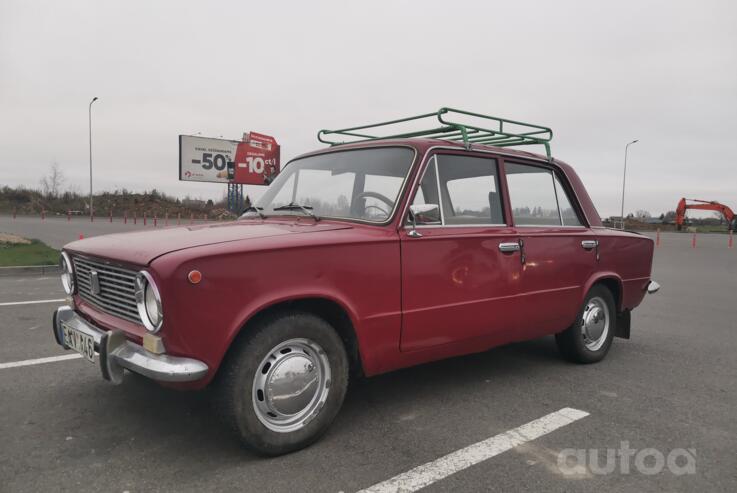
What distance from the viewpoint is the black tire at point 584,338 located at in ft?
14.8

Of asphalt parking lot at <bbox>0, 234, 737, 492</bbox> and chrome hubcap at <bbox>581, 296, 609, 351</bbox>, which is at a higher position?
chrome hubcap at <bbox>581, 296, 609, 351</bbox>

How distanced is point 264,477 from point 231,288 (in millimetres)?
935

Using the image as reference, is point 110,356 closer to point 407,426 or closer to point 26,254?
point 407,426

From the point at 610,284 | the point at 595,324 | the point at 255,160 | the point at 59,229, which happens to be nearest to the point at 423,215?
the point at 595,324

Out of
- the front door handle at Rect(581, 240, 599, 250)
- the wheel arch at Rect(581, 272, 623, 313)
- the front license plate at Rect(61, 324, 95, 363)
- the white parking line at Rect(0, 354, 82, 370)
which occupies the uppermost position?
the front door handle at Rect(581, 240, 599, 250)

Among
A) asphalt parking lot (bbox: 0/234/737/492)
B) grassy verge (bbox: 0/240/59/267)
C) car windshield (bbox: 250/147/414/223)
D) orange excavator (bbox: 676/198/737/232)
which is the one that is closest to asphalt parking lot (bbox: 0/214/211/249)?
grassy verge (bbox: 0/240/59/267)

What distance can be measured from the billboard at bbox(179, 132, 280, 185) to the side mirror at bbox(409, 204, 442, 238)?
3333 centimetres

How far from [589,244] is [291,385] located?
2.89 meters

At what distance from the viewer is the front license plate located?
→ 2890mm

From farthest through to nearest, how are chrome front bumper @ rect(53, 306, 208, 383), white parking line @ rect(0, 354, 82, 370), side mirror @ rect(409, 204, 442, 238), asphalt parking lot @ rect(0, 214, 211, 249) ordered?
1. asphalt parking lot @ rect(0, 214, 211, 249)
2. white parking line @ rect(0, 354, 82, 370)
3. side mirror @ rect(409, 204, 442, 238)
4. chrome front bumper @ rect(53, 306, 208, 383)

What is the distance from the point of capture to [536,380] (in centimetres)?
415

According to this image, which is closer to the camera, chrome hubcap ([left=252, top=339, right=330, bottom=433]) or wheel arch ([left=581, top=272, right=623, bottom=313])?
chrome hubcap ([left=252, top=339, right=330, bottom=433])

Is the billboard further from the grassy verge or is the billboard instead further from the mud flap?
the mud flap

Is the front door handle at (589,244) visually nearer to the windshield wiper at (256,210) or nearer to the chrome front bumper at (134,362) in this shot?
the windshield wiper at (256,210)
